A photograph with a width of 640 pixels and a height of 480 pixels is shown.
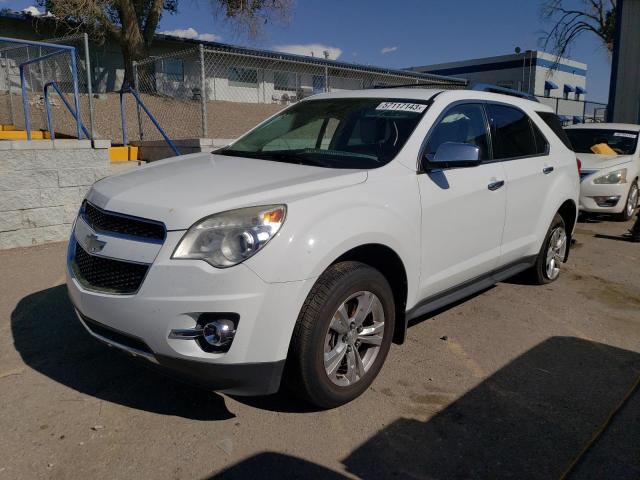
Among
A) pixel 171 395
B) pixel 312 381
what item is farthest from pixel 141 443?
pixel 312 381

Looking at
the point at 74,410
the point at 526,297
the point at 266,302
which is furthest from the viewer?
the point at 526,297

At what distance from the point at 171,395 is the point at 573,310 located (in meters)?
3.54

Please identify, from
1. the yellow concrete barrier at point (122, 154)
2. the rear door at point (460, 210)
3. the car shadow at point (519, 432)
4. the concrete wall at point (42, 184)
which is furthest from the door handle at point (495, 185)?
the yellow concrete barrier at point (122, 154)

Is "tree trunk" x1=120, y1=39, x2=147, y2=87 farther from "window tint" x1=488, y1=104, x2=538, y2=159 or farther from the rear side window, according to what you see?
"window tint" x1=488, y1=104, x2=538, y2=159

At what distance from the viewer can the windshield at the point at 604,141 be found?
9438 mm

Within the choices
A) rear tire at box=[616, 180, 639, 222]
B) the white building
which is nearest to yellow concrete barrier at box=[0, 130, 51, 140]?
rear tire at box=[616, 180, 639, 222]

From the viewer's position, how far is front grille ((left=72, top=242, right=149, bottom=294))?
264cm

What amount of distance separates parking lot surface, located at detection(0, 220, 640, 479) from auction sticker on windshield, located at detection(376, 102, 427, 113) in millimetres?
1694

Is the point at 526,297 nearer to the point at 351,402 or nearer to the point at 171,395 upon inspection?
the point at 351,402

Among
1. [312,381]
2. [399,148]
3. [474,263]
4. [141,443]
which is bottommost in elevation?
[141,443]

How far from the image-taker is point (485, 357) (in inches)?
149

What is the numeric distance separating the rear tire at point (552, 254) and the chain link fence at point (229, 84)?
4.45 m

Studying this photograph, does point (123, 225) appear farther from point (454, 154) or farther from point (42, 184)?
point (42, 184)

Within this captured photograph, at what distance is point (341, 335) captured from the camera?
2967mm
